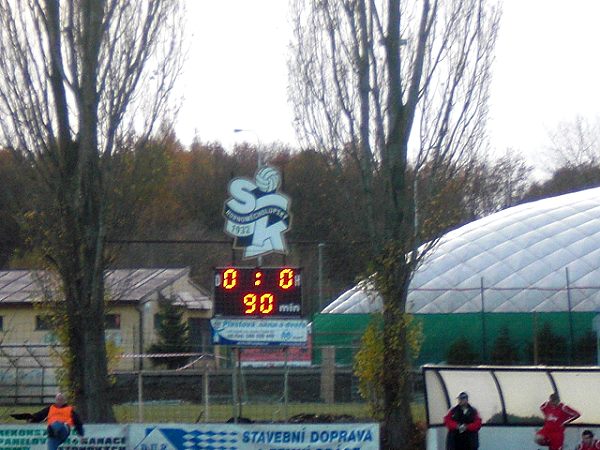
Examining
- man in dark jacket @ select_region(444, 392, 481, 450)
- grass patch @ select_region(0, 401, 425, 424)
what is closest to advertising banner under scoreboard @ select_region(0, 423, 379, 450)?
man in dark jacket @ select_region(444, 392, 481, 450)

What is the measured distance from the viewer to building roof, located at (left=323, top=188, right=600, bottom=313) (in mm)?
36875

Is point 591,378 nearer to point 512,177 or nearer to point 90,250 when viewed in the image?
point 90,250

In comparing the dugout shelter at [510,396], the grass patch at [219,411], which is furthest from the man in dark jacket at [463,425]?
the grass patch at [219,411]

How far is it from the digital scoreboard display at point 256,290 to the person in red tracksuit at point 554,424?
181 inches

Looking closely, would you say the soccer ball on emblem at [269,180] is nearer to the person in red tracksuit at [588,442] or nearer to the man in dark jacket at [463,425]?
the man in dark jacket at [463,425]

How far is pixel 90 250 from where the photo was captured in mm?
19719

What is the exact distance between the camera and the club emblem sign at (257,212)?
18875 millimetres

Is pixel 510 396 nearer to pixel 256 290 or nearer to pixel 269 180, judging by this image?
pixel 256 290

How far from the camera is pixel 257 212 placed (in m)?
18.9

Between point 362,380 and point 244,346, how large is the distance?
3.08m

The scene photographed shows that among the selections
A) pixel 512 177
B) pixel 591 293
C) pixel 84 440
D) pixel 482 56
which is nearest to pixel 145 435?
pixel 84 440

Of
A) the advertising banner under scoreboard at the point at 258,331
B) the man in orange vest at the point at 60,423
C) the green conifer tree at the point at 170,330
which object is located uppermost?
the green conifer tree at the point at 170,330

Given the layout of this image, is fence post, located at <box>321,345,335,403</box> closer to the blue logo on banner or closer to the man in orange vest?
the blue logo on banner

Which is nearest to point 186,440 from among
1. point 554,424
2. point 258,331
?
point 258,331
